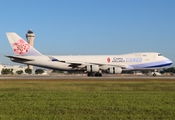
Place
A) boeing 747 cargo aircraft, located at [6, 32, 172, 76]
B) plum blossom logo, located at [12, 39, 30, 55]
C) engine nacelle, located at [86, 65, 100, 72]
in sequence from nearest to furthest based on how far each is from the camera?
engine nacelle, located at [86, 65, 100, 72] → boeing 747 cargo aircraft, located at [6, 32, 172, 76] → plum blossom logo, located at [12, 39, 30, 55]

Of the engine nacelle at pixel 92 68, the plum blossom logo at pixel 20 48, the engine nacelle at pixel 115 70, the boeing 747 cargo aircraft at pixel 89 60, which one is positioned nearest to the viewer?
the engine nacelle at pixel 115 70

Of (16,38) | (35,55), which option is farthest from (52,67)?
(16,38)

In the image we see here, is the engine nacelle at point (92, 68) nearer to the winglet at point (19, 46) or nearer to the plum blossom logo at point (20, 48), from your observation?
the winglet at point (19, 46)

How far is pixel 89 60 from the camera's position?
54.7 metres

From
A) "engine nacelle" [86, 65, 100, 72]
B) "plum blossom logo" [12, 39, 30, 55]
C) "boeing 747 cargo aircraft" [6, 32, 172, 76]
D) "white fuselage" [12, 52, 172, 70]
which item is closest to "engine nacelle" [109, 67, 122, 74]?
"boeing 747 cargo aircraft" [6, 32, 172, 76]

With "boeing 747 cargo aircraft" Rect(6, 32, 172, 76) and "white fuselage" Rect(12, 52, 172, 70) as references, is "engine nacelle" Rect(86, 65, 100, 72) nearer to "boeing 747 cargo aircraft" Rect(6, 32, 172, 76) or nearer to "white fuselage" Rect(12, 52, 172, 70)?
"boeing 747 cargo aircraft" Rect(6, 32, 172, 76)

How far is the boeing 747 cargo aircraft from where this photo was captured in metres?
53.3

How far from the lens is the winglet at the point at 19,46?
55281 mm

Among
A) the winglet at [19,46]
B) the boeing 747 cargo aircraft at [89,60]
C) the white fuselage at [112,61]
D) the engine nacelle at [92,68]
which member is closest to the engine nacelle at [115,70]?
the boeing 747 cargo aircraft at [89,60]

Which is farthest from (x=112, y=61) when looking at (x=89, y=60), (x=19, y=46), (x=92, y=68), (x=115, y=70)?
(x=19, y=46)

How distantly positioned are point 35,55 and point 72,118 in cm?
4586

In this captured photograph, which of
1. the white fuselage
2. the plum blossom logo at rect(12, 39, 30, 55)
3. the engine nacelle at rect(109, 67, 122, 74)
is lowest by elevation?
the engine nacelle at rect(109, 67, 122, 74)

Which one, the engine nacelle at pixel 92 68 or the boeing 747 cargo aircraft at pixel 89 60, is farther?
the boeing 747 cargo aircraft at pixel 89 60

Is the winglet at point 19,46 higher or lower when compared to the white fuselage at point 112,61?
higher
